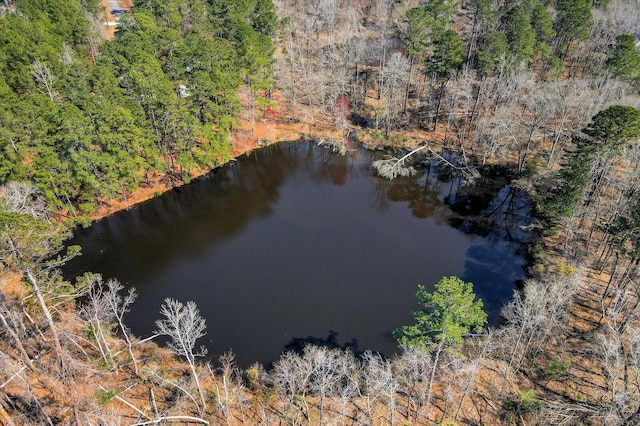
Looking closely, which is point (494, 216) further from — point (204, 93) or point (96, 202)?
point (96, 202)

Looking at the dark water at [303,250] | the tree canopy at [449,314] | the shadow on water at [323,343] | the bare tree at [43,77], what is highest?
the bare tree at [43,77]

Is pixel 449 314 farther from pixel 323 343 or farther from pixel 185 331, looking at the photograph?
pixel 185 331

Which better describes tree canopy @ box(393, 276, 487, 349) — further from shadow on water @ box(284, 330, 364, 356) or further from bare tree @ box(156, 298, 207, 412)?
bare tree @ box(156, 298, 207, 412)

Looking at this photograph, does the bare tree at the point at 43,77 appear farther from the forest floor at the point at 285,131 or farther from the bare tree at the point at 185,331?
the bare tree at the point at 185,331

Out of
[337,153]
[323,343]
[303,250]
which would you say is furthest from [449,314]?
[337,153]

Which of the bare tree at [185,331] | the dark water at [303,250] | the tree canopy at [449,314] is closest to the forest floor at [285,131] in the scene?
the dark water at [303,250]

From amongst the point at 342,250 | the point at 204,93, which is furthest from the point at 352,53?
the point at 342,250
